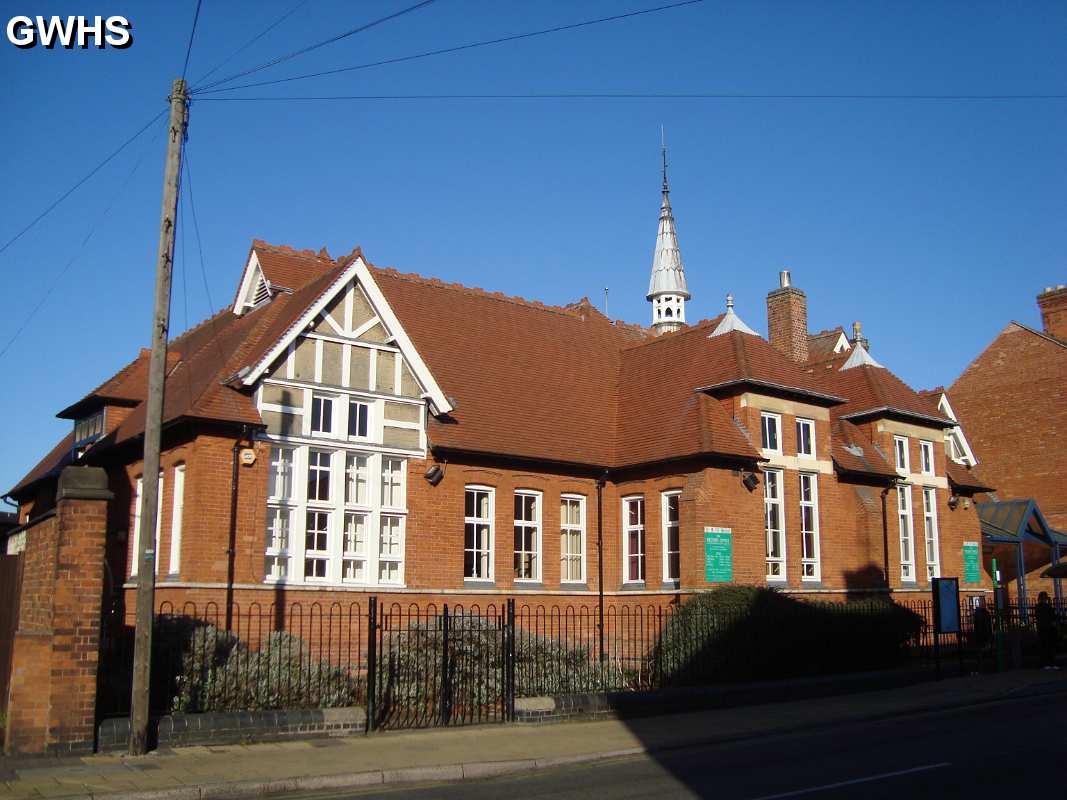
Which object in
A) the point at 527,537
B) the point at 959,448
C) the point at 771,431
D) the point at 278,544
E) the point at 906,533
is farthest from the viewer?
the point at 959,448

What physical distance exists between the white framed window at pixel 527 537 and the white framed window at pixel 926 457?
552 inches

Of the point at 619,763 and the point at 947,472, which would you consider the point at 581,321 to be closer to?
the point at 947,472

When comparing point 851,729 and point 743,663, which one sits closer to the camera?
point 851,729

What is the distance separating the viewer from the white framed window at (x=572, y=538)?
1003 inches

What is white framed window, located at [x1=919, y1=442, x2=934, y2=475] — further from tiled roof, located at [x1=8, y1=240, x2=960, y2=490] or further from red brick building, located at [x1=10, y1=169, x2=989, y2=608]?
tiled roof, located at [x1=8, y1=240, x2=960, y2=490]

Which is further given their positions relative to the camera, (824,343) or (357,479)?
(824,343)

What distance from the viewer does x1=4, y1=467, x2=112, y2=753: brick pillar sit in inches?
488

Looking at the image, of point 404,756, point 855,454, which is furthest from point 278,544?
point 855,454

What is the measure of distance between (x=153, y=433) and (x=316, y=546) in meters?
7.97

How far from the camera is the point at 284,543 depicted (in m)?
20.4

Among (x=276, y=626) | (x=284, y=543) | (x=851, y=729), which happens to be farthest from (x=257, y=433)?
Result: (x=851, y=729)

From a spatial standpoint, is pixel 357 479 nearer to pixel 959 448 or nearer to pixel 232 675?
pixel 232 675

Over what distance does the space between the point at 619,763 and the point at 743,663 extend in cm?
717

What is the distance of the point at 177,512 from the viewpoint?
66.1ft
